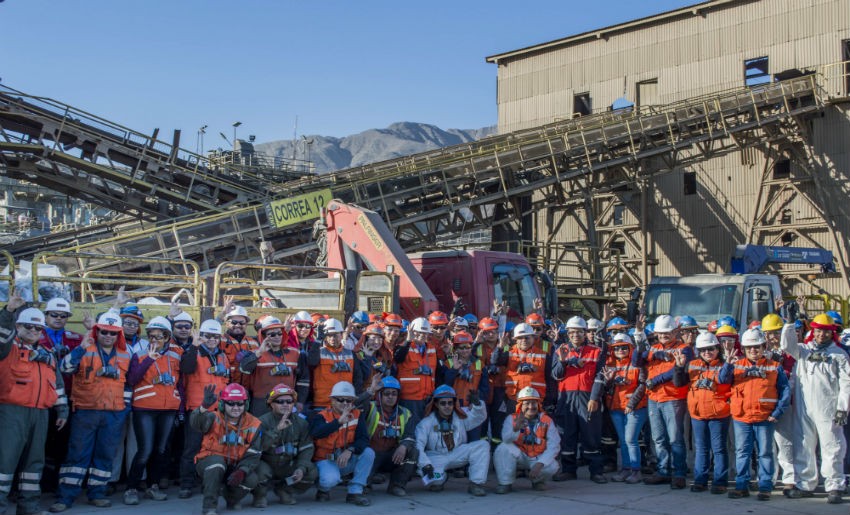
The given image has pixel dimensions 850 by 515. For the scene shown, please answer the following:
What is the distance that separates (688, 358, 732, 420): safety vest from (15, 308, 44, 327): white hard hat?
22.0ft

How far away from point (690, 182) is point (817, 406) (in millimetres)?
22199

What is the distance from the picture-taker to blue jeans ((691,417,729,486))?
9.45 metres

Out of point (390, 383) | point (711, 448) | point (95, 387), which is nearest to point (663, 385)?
point (711, 448)

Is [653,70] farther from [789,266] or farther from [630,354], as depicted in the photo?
[630,354]

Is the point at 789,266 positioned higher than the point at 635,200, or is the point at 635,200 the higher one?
the point at 635,200

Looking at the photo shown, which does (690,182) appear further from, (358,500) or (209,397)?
(209,397)

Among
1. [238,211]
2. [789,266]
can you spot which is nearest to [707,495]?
[238,211]

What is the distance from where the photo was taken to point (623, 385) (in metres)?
10.5

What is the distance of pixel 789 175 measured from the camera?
95.3 feet

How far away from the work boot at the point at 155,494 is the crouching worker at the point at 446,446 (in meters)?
2.70

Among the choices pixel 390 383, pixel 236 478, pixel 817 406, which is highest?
pixel 390 383

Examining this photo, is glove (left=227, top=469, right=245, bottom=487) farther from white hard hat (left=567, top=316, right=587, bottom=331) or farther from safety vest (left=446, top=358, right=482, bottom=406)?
white hard hat (left=567, top=316, right=587, bottom=331)

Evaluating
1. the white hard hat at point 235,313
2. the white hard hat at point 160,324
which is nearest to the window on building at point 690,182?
the white hard hat at point 235,313

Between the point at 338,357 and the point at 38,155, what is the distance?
63.7 feet
